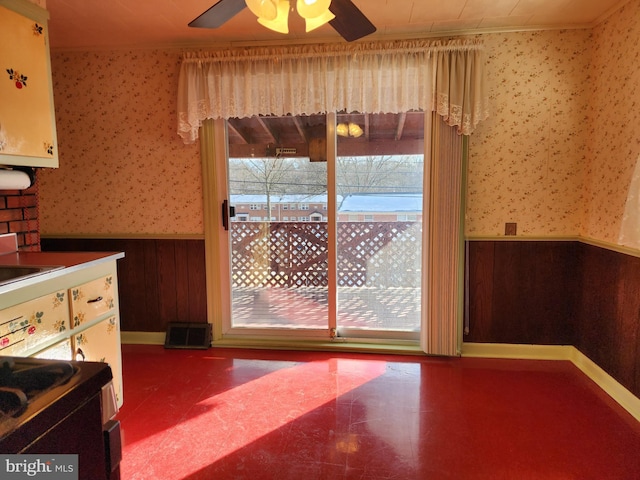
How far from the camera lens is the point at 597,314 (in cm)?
263

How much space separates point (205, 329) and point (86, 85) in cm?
215

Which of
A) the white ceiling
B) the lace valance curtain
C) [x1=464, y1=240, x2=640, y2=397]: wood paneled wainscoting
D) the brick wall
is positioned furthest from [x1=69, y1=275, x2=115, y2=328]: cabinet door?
[x1=464, y1=240, x2=640, y2=397]: wood paneled wainscoting

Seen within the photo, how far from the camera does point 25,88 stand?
6.24ft

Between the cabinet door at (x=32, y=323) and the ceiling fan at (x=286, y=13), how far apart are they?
1.37 metres

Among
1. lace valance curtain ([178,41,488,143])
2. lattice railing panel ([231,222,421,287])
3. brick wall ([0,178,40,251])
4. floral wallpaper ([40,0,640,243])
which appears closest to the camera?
brick wall ([0,178,40,251])

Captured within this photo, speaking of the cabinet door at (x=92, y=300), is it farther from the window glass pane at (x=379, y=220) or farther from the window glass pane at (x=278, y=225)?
the window glass pane at (x=379, y=220)

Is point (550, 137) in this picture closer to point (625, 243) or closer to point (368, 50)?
point (625, 243)

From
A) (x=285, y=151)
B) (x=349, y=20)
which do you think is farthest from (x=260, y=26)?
(x=349, y=20)

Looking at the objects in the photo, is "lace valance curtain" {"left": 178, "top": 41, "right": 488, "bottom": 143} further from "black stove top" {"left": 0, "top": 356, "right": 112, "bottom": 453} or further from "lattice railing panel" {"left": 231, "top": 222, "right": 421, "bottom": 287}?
"black stove top" {"left": 0, "top": 356, "right": 112, "bottom": 453}

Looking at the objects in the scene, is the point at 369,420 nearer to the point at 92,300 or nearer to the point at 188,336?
the point at 92,300

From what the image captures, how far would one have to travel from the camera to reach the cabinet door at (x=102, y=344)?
72.6 inches

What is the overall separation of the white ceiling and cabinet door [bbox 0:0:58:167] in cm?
51

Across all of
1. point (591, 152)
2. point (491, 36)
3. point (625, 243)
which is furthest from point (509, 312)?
point (491, 36)

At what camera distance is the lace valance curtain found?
8.82 feet
